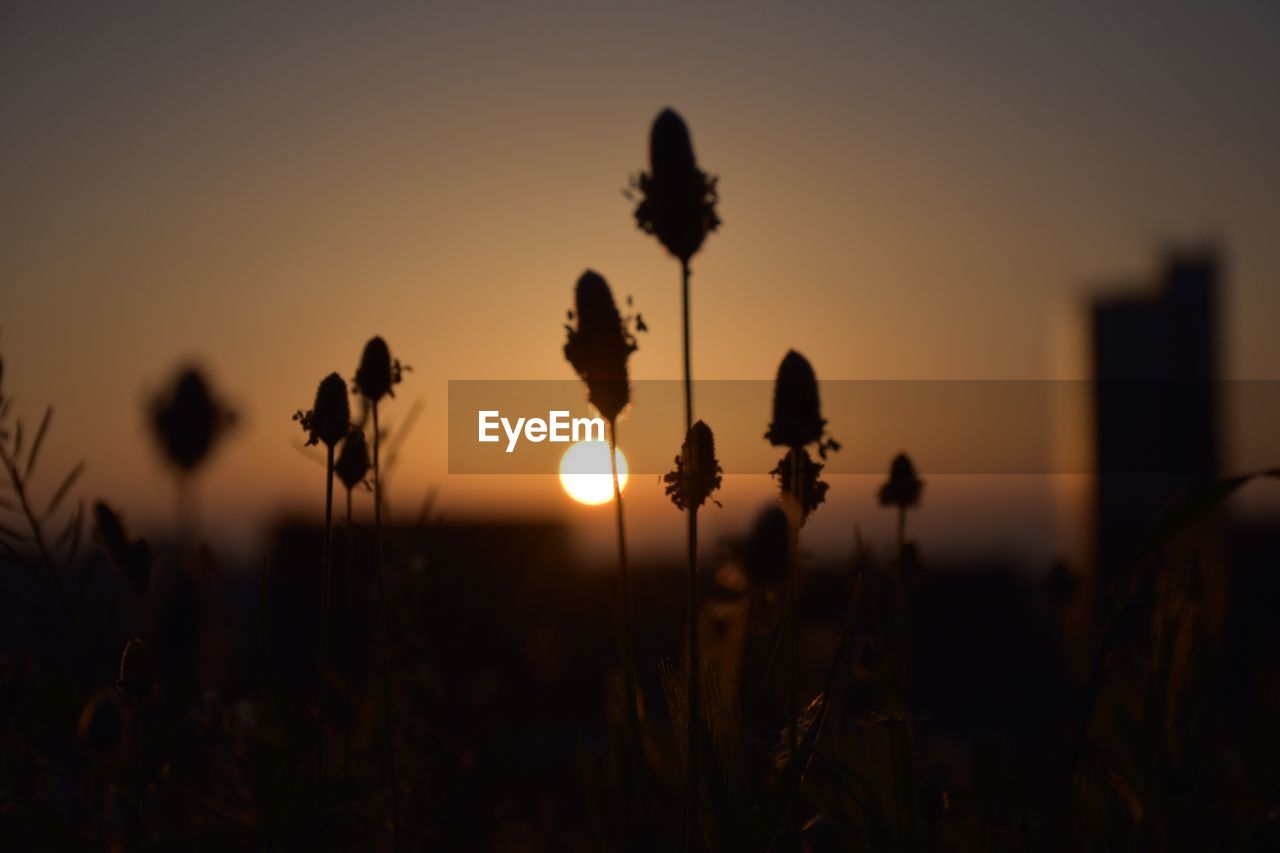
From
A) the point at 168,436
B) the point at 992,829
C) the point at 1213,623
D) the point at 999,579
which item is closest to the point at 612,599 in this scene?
the point at 992,829

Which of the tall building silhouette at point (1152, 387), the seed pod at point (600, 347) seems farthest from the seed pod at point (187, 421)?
the tall building silhouette at point (1152, 387)

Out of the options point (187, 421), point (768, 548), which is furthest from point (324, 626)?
point (187, 421)

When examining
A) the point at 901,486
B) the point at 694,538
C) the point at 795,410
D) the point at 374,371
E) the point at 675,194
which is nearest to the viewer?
the point at 694,538

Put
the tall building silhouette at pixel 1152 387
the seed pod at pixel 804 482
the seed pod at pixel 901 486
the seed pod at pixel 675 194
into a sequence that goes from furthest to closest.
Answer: the tall building silhouette at pixel 1152 387 < the seed pod at pixel 901 486 < the seed pod at pixel 804 482 < the seed pod at pixel 675 194

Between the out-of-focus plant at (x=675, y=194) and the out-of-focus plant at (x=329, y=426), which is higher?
the out-of-focus plant at (x=675, y=194)

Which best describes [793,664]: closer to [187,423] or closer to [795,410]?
[795,410]

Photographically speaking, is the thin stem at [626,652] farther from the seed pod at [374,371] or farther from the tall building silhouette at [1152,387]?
the tall building silhouette at [1152,387]

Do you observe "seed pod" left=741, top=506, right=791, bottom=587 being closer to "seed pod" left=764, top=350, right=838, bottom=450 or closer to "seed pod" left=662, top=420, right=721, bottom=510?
"seed pod" left=662, top=420, right=721, bottom=510

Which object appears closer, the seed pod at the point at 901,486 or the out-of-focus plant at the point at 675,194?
the out-of-focus plant at the point at 675,194
